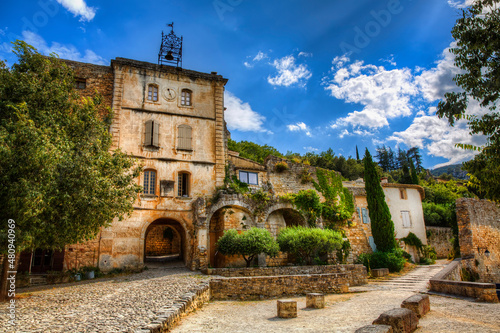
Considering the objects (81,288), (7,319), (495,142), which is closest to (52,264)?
(81,288)

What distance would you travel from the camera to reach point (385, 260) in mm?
22062

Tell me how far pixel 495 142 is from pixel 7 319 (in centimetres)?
1223

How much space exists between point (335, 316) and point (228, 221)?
11699mm

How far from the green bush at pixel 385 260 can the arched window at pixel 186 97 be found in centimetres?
1696

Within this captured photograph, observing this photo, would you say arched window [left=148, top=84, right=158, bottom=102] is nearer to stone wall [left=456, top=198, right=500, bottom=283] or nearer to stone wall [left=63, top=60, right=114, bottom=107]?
stone wall [left=63, top=60, right=114, bottom=107]

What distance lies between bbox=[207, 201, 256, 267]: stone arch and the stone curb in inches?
294

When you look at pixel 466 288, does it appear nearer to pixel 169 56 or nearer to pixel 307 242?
pixel 307 242

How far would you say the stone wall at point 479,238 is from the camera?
74.8 feet

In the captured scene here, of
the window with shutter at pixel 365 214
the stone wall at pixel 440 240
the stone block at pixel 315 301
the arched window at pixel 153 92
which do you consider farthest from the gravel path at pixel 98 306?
the stone wall at pixel 440 240

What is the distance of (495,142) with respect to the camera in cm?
756

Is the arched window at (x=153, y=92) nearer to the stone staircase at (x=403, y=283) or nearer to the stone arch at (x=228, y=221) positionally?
the stone arch at (x=228, y=221)

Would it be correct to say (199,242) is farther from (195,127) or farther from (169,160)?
(195,127)

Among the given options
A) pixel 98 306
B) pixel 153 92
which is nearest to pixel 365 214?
pixel 153 92

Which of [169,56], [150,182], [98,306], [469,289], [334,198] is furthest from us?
[334,198]
